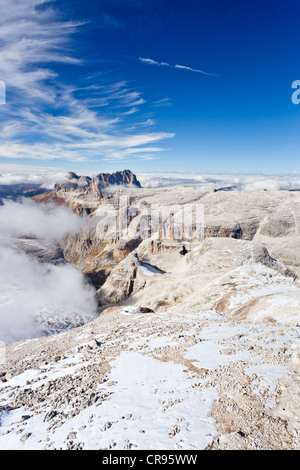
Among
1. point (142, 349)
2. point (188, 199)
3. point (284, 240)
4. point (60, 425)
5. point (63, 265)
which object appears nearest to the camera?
point (60, 425)

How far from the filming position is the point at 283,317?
78.5ft

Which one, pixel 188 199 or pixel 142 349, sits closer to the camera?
pixel 142 349

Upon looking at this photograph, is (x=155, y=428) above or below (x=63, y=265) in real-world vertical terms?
above

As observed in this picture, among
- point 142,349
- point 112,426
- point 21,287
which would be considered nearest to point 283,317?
point 142,349

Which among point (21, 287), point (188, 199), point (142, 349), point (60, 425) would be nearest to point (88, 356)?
point (142, 349)

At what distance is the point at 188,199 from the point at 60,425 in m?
190

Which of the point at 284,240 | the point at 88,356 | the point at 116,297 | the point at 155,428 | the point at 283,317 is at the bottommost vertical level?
→ the point at 116,297

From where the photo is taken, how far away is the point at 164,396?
10.3 metres

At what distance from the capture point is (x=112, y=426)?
28.0 feet

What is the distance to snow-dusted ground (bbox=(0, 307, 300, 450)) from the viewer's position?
775 centimetres

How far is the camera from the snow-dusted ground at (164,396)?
7754 millimetres
